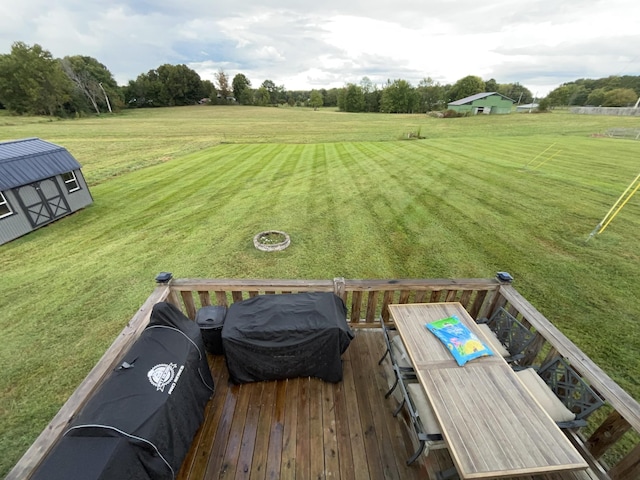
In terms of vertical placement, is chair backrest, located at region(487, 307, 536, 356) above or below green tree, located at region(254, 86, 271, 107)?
below

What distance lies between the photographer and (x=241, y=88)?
82000 mm

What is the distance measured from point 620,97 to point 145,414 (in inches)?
3392

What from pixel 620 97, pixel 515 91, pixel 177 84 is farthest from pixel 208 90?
pixel 515 91

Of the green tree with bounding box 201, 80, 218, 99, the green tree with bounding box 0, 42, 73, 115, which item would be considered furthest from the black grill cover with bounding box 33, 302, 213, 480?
the green tree with bounding box 201, 80, 218, 99

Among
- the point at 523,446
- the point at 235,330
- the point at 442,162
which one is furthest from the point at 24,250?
the point at 442,162

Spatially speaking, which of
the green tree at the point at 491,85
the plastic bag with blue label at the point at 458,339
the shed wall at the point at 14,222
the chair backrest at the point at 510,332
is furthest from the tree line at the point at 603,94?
the shed wall at the point at 14,222

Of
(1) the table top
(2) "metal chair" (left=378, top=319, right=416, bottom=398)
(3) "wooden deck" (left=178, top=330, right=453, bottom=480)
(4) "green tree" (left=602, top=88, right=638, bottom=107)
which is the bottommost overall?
(3) "wooden deck" (left=178, top=330, right=453, bottom=480)

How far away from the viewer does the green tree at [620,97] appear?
177ft

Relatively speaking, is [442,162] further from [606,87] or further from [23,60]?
[606,87]

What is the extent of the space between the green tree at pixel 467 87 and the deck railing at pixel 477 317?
79295mm

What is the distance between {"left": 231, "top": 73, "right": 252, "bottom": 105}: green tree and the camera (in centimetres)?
7825

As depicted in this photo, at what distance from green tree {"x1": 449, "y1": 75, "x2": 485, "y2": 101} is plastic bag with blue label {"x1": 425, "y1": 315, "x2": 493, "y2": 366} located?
8015 centimetres

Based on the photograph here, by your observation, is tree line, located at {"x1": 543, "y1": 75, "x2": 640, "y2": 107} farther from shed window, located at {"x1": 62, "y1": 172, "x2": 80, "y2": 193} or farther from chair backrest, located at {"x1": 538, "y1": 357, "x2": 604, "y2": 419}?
shed window, located at {"x1": 62, "y1": 172, "x2": 80, "y2": 193}

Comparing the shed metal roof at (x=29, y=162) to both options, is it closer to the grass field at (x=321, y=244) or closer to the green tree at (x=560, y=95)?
the grass field at (x=321, y=244)
